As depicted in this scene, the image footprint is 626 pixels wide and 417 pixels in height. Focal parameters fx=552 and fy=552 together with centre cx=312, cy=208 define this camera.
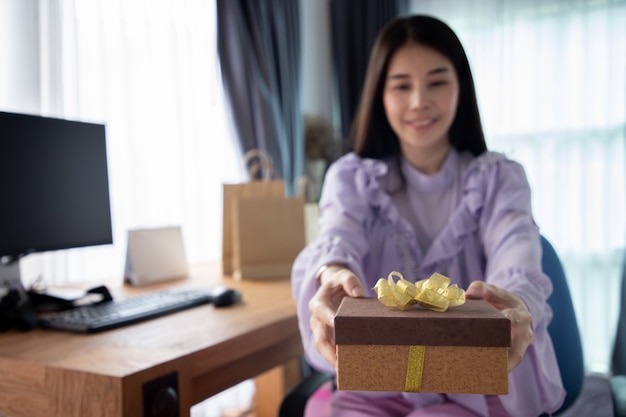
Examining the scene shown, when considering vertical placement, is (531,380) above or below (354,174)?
below

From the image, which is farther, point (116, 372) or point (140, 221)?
point (140, 221)

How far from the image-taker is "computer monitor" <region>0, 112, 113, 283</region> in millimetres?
1179

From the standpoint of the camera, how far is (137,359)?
89 centimetres

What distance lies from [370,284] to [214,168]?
1.51 metres

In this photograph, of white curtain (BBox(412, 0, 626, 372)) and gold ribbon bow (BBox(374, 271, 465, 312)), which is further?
white curtain (BBox(412, 0, 626, 372))

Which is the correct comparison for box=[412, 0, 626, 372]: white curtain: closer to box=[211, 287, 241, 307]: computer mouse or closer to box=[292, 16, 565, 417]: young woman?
box=[292, 16, 565, 417]: young woman

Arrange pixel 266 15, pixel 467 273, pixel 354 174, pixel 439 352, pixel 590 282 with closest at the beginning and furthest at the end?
pixel 439 352 < pixel 467 273 < pixel 354 174 < pixel 266 15 < pixel 590 282

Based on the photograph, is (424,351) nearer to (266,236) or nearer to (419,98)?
(419,98)

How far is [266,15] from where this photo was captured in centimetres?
289

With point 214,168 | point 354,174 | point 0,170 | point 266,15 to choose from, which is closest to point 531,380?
point 354,174

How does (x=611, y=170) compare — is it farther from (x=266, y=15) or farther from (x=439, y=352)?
(x=439, y=352)

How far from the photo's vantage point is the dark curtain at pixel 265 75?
258 cm

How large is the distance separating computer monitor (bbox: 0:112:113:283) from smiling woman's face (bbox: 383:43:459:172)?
0.75 m

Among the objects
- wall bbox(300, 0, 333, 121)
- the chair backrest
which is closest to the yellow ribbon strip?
the chair backrest
